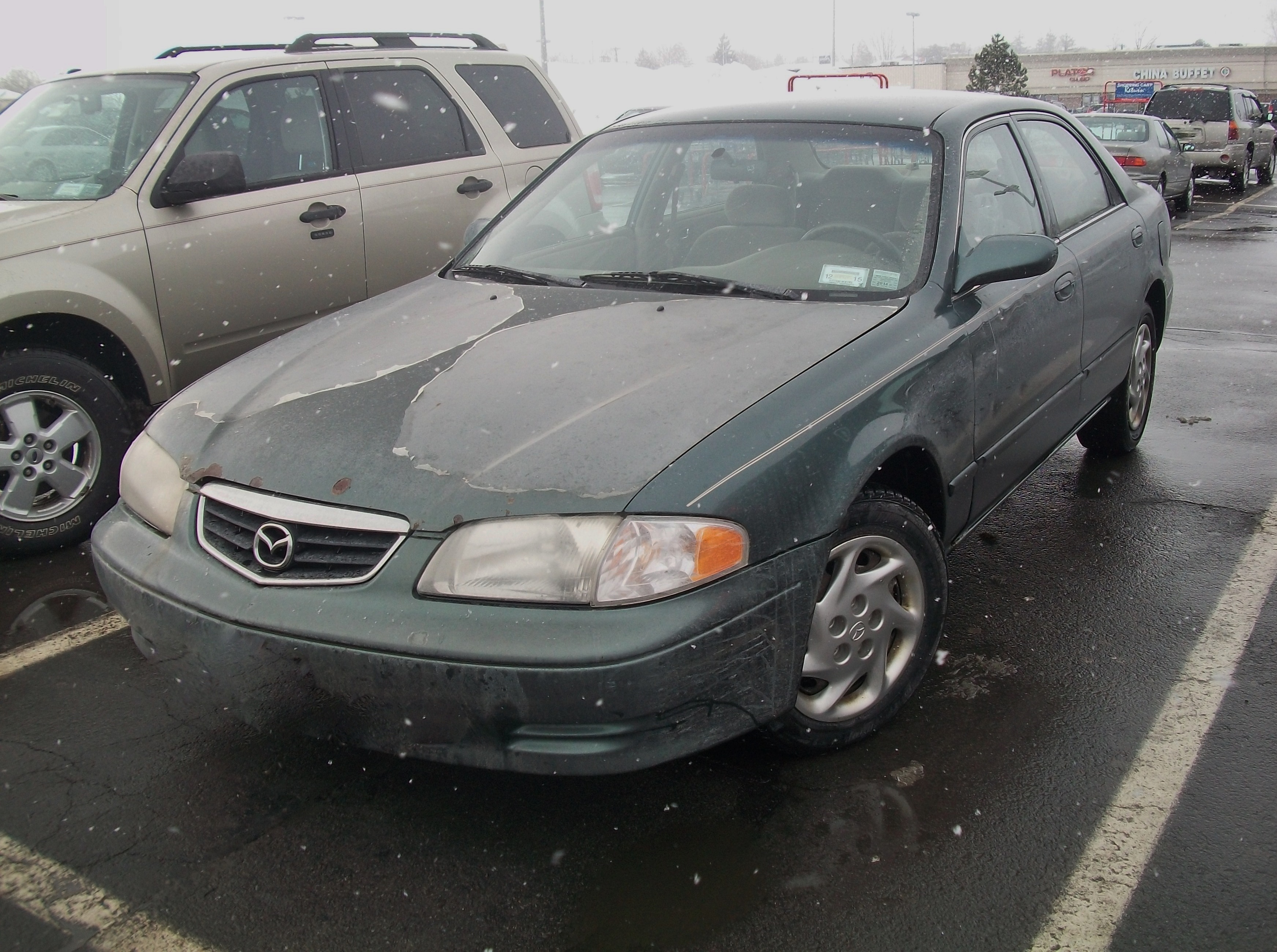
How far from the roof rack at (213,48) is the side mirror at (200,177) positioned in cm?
172

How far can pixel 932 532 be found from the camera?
294cm

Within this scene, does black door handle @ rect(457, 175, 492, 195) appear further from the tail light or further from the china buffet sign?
the china buffet sign

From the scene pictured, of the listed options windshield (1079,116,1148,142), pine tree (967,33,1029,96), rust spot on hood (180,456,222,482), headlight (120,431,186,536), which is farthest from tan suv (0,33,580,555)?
pine tree (967,33,1029,96)

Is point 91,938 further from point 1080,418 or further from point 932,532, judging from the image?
point 1080,418

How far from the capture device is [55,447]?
13.9 ft

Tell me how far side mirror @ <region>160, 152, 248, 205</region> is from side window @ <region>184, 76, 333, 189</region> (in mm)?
218

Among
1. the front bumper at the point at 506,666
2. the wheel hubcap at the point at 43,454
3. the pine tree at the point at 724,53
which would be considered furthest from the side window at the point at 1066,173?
the pine tree at the point at 724,53

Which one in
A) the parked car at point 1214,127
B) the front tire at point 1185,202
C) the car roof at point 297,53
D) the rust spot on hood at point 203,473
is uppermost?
the car roof at point 297,53

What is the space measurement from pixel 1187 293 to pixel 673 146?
7.29 metres

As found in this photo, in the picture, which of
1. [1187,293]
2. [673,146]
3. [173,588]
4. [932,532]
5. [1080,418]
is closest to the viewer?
[173,588]

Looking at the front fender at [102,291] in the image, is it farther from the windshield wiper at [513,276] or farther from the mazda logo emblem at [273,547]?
the mazda logo emblem at [273,547]

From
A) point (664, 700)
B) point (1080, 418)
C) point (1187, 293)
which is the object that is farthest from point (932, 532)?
point (1187, 293)

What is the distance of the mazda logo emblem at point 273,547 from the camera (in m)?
2.40

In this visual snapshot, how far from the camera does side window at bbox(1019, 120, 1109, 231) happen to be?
4.10 meters
